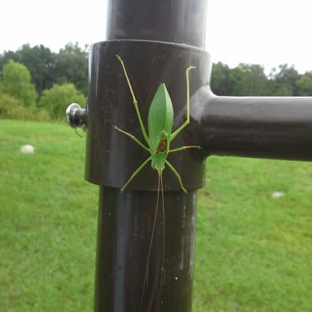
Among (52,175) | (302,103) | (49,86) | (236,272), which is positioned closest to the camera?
(302,103)

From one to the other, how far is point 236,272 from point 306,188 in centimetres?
144

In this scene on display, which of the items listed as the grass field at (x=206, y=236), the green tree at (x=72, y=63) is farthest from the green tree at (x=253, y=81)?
the green tree at (x=72, y=63)

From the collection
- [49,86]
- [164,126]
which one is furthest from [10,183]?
[49,86]

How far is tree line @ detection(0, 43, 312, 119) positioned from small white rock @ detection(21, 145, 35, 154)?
2.28 m

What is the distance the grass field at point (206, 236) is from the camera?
204 cm

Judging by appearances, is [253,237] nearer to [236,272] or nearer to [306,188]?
[236,272]

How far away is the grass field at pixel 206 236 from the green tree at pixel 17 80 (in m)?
12.3

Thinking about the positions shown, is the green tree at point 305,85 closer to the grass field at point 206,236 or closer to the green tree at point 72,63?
the grass field at point 206,236

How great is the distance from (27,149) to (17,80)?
12887mm

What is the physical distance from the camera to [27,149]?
4.04 metres

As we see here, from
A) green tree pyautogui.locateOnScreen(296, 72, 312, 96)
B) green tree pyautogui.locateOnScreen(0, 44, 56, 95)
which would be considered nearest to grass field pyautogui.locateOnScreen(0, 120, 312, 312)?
green tree pyautogui.locateOnScreen(296, 72, 312, 96)

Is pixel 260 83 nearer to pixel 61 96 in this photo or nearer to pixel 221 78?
pixel 221 78

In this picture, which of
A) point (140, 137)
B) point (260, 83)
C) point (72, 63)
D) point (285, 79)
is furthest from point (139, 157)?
point (72, 63)

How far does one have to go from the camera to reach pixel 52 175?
11.3 ft
